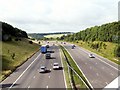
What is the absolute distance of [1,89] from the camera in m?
45.2

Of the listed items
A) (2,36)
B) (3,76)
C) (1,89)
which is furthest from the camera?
(2,36)

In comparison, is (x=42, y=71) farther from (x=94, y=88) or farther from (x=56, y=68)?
(x=94, y=88)

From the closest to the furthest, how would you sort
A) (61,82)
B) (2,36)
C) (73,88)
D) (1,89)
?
1. (73,88)
2. (1,89)
3. (61,82)
4. (2,36)

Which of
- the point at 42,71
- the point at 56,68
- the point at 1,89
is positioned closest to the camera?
the point at 1,89

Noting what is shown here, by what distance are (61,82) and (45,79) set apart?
5279mm

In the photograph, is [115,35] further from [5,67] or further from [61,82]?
[61,82]

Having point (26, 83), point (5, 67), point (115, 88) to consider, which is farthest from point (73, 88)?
point (5, 67)

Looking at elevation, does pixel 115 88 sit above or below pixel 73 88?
above

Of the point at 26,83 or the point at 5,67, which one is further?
the point at 5,67

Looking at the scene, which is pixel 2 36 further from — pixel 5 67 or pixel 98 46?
pixel 5 67

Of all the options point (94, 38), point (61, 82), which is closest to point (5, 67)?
point (61, 82)

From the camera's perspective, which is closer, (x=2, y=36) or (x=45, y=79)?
(x=45, y=79)

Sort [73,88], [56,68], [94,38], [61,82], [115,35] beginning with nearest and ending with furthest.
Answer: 1. [73,88]
2. [61,82]
3. [56,68]
4. [115,35]
5. [94,38]

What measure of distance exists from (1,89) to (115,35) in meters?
105
